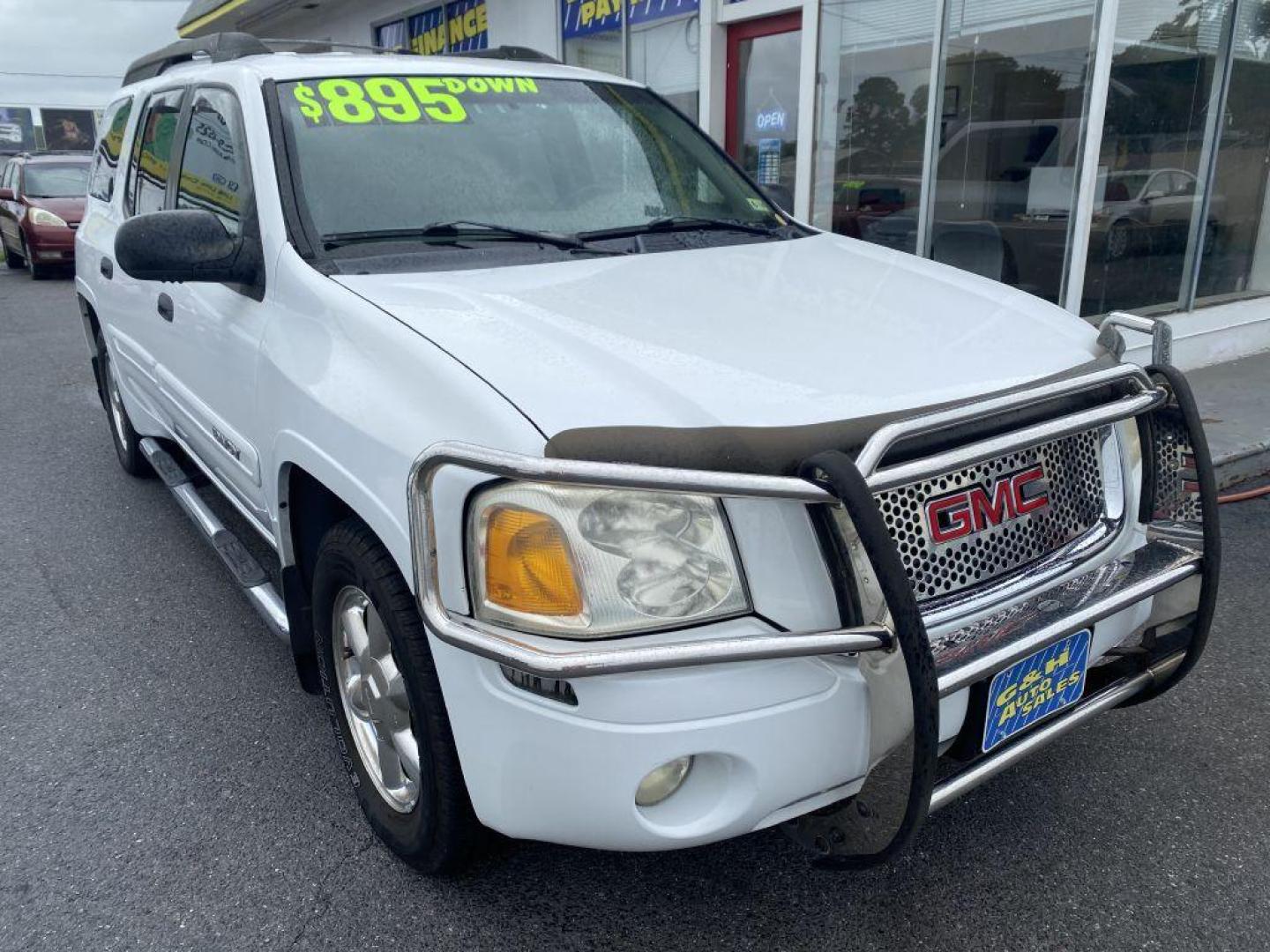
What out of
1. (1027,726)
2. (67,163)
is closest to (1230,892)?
(1027,726)

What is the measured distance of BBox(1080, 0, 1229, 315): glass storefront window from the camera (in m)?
6.67

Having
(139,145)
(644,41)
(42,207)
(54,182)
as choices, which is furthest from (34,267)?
(139,145)

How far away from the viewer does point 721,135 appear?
340 inches

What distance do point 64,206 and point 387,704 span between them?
15203mm

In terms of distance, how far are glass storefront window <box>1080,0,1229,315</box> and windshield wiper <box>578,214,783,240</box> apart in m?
4.40

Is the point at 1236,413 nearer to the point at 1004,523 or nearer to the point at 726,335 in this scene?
the point at 1004,523

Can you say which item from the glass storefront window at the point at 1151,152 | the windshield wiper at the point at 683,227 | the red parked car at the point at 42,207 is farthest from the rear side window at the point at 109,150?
the red parked car at the point at 42,207

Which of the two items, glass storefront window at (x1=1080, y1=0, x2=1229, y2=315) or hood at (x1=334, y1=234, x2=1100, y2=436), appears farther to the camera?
glass storefront window at (x1=1080, y1=0, x2=1229, y2=315)

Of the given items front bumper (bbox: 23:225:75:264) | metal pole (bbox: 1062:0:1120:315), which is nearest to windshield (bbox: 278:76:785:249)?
metal pole (bbox: 1062:0:1120:315)

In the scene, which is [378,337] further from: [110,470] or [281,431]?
[110,470]

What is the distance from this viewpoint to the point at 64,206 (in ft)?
48.1

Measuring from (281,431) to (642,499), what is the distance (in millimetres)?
1155

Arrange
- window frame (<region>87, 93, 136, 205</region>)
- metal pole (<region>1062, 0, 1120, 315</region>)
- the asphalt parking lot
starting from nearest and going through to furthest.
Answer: the asphalt parking lot → window frame (<region>87, 93, 136, 205</region>) → metal pole (<region>1062, 0, 1120, 315</region>)

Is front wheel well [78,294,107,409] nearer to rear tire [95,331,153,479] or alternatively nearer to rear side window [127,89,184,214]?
rear tire [95,331,153,479]
